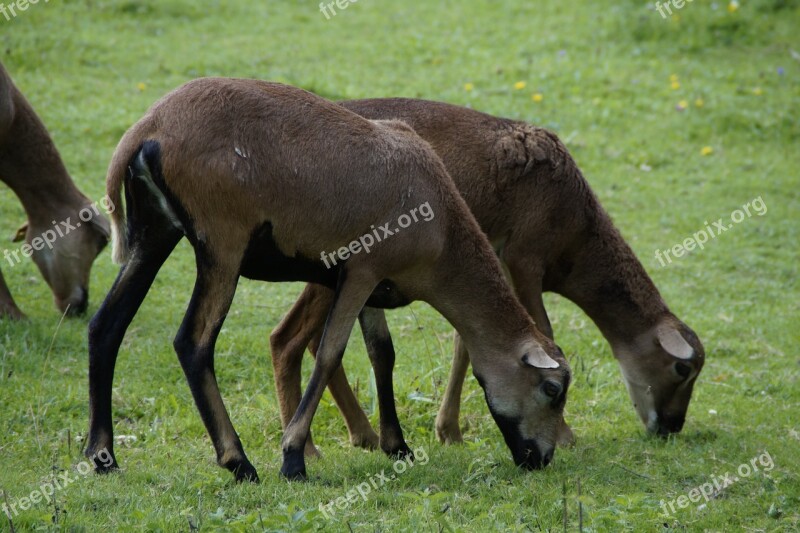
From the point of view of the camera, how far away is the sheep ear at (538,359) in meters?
6.15

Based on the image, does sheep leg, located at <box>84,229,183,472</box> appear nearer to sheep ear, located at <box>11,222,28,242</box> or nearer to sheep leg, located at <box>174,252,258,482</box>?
sheep leg, located at <box>174,252,258,482</box>

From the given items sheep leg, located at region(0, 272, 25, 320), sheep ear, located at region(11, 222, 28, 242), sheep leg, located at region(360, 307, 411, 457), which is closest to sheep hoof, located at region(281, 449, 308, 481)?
sheep leg, located at region(360, 307, 411, 457)

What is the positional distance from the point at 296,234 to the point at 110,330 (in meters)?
1.24

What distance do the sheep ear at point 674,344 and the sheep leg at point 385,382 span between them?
2.08m

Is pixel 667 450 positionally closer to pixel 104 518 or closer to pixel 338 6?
pixel 104 518

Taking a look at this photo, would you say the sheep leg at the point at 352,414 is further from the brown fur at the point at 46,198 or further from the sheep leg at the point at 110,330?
the brown fur at the point at 46,198

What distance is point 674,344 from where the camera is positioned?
7492 millimetres

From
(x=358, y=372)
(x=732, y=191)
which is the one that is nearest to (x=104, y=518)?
(x=358, y=372)

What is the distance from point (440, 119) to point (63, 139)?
21.3ft

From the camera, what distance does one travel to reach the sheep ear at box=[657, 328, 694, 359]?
24.4 ft

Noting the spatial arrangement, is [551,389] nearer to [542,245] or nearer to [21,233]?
[542,245]

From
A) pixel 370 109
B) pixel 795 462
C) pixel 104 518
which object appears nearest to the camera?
pixel 104 518

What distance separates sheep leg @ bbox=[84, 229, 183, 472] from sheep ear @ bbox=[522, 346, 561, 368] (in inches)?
84.5

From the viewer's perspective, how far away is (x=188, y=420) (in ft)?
23.0
